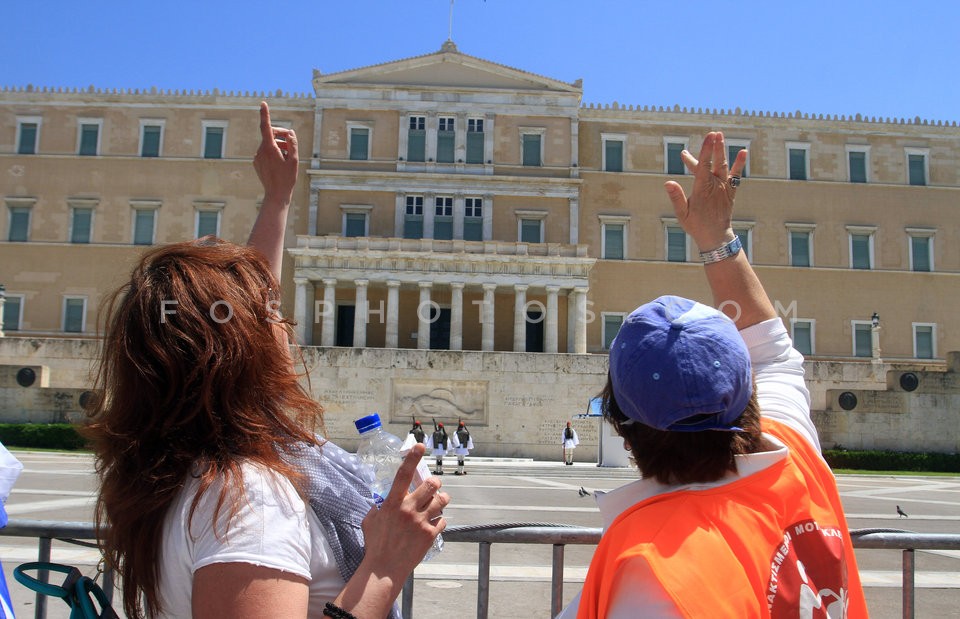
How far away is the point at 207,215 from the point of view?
3931cm

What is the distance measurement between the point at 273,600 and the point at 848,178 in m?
44.1

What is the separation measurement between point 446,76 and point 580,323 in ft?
46.1

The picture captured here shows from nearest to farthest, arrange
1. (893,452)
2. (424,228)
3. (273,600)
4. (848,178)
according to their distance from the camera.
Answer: (273,600) → (893,452) → (424,228) → (848,178)

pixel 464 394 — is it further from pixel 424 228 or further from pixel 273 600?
pixel 273 600

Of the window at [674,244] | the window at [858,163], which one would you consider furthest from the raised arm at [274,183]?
the window at [858,163]

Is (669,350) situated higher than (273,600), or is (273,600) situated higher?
(669,350)

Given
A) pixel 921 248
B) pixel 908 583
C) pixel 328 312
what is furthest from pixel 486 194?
pixel 908 583

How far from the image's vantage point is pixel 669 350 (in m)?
1.57

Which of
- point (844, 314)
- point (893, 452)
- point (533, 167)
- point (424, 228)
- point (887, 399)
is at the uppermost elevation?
point (533, 167)

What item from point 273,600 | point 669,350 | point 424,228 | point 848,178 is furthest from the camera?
point 848,178

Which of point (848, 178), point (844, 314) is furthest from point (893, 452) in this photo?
point (848, 178)

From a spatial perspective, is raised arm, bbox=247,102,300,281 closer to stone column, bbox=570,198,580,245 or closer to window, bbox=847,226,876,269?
stone column, bbox=570,198,580,245

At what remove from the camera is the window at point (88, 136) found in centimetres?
3966

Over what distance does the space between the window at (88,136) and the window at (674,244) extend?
2854 cm
